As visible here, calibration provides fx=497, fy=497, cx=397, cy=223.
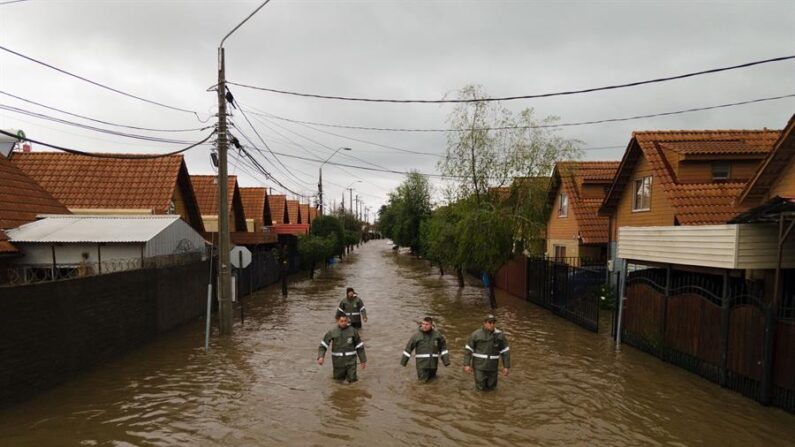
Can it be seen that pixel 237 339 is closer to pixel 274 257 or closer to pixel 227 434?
pixel 227 434

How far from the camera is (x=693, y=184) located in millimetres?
15398

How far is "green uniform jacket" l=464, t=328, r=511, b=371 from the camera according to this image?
892 cm

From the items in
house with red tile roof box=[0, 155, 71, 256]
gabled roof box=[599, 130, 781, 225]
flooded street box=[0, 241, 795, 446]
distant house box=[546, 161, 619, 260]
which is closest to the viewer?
flooded street box=[0, 241, 795, 446]

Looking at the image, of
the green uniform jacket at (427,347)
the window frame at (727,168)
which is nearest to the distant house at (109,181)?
the green uniform jacket at (427,347)

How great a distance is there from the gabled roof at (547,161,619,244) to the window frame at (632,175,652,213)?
3.13 metres

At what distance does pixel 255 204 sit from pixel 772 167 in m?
28.0

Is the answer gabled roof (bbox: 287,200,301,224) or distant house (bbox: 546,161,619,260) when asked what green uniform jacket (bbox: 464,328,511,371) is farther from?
gabled roof (bbox: 287,200,301,224)

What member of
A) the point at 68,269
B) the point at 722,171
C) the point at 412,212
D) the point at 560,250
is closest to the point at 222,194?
the point at 68,269

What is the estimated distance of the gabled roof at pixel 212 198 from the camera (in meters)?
26.2

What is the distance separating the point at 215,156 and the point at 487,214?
992 centimetres

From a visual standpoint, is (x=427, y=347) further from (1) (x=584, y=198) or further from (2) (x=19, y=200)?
(1) (x=584, y=198)

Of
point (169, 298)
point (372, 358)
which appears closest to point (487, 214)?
point (372, 358)

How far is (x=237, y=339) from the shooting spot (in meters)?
13.6

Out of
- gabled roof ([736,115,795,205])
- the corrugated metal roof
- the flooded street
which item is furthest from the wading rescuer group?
gabled roof ([736,115,795,205])
